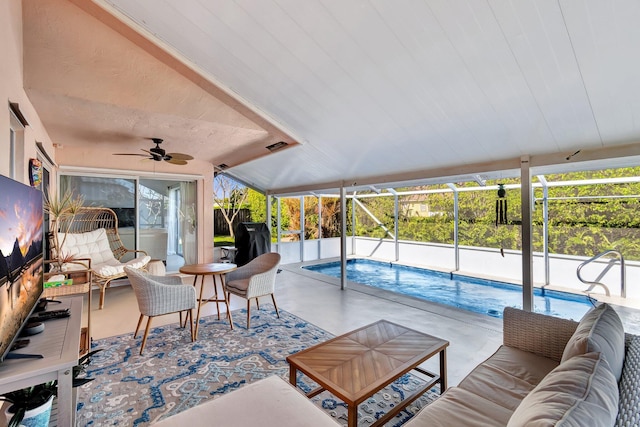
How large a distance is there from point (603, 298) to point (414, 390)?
4.20 m

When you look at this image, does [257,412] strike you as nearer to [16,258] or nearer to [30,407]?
[30,407]

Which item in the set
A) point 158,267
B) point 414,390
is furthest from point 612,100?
point 158,267

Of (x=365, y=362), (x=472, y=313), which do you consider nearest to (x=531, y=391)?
(x=365, y=362)

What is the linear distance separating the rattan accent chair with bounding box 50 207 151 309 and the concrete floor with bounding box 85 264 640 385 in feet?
1.63

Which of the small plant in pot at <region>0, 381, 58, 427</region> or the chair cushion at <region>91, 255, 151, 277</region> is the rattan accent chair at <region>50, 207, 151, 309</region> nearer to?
the chair cushion at <region>91, 255, 151, 277</region>

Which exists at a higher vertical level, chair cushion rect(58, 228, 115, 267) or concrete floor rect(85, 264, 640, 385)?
chair cushion rect(58, 228, 115, 267)

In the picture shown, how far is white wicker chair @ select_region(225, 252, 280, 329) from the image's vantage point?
136 inches

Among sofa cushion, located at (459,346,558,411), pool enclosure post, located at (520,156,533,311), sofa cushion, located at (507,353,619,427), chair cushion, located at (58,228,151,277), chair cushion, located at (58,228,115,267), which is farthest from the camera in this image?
chair cushion, located at (58,228,115,267)

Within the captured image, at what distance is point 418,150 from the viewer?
11.9 ft

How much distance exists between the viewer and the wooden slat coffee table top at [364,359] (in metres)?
1.60

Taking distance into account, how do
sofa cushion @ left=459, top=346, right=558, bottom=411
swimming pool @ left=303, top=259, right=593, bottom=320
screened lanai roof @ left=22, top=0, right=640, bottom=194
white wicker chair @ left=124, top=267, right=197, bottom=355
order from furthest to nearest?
swimming pool @ left=303, top=259, right=593, bottom=320 → white wicker chair @ left=124, top=267, right=197, bottom=355 → screened lanai roof @ left=22, top=0, right=640, bottom=194 → sofa cushion @ left=459, top=346, right=558, bottom=411

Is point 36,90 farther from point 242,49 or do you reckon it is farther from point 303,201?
point 303,201

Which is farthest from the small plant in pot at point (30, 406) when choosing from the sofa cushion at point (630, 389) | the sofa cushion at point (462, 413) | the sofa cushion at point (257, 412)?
the sofa cushion at point (630, 389)

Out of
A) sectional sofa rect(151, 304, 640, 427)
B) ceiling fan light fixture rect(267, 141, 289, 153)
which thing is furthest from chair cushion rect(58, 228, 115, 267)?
sectional sofa rect(151, 304, 640, 427)
